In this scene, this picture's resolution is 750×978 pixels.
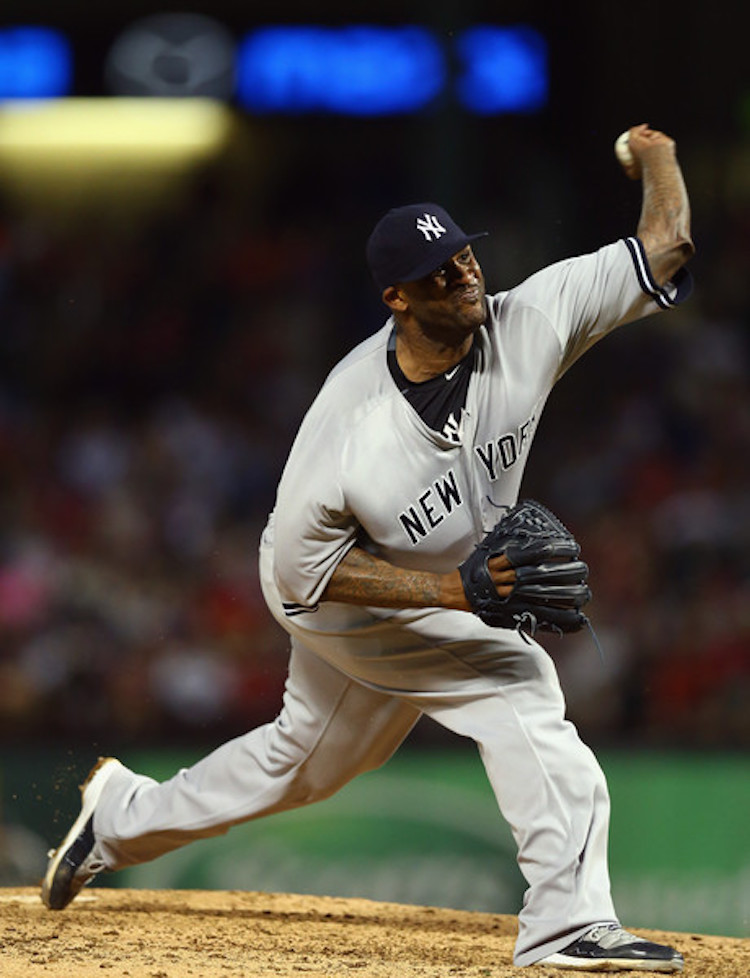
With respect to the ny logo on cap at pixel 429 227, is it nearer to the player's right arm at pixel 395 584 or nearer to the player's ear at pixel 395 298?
the player's ear at pixel 395 298

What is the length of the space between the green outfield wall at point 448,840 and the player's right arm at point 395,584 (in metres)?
3.11

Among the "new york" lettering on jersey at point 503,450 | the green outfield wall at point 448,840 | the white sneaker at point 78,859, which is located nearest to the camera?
the "new york" lettering on jersey at point 503,450

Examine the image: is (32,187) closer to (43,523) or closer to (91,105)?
(91,105)

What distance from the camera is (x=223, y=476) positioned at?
9750 millimetres

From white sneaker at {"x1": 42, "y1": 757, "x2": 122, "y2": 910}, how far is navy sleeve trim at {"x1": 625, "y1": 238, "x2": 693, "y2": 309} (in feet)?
7.00

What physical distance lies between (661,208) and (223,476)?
578 cm

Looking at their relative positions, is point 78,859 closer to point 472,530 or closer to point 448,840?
point 472,530

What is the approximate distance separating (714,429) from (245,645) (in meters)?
2.95

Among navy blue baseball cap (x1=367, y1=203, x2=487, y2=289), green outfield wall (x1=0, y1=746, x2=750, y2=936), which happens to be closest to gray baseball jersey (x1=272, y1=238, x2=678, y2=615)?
navy blue baseball cap (x1=367, y1=203, x2=487, y2=289)

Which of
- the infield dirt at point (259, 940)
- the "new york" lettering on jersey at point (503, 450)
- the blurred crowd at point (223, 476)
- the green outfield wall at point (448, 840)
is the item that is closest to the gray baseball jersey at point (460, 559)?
the "new york" lettering on jersey at point (503, 450)

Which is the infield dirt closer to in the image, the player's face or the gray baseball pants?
the gray baseball pants

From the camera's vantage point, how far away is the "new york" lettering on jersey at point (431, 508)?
402 cm

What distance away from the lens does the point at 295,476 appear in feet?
13.1

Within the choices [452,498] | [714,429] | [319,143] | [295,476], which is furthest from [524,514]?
[319,143]
